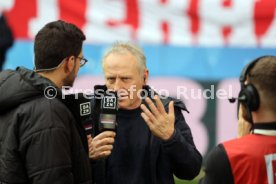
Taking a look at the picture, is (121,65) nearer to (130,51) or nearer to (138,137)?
(130,51)

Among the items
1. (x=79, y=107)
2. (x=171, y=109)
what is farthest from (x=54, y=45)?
(x=171, y=109)

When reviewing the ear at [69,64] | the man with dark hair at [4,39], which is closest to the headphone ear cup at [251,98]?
the ear at [69,64]

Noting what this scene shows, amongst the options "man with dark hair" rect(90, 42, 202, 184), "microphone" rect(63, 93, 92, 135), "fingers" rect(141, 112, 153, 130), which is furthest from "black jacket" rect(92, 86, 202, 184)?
"microphone" rect(63, 93, 92, 135)

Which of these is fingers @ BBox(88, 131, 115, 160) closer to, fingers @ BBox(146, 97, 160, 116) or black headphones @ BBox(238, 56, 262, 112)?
fingers @ BBox(146, 97, 160, 116)

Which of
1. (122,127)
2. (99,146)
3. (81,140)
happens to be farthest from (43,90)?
(122,127)

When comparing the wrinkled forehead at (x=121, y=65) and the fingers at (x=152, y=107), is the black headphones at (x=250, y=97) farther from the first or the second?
the wrinkled forehead at (x=121, y=65)

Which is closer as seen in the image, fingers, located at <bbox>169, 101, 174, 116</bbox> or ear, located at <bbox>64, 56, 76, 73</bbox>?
ear, located at <bbox>64, 56, 76, 73</bbox>

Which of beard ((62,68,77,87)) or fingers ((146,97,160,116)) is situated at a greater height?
beard ((62,68,77,87))

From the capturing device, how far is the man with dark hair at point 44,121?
7.98 feet

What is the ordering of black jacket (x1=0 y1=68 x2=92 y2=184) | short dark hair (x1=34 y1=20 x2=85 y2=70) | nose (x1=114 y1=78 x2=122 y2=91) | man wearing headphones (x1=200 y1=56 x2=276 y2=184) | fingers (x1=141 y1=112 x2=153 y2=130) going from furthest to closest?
1. nose (x1=114 y1=78 x2=122 y2=91)
2. fingers (x1=141 y1=112 x2=153 y2=130)
3. short dark hair (x1=34 y1=20 x2=85 y2=70)
4. black jacket (x1=0 y1=68 x2=92 y2=184)
5. man wearing headphones (x1=200 y1=56 x2=276 y2=184)

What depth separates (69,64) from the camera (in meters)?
2.66

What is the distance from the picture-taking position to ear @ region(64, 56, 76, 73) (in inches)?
104

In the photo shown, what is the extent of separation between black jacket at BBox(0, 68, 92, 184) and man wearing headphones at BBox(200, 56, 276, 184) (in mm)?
595

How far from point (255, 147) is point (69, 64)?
914 millimetres
